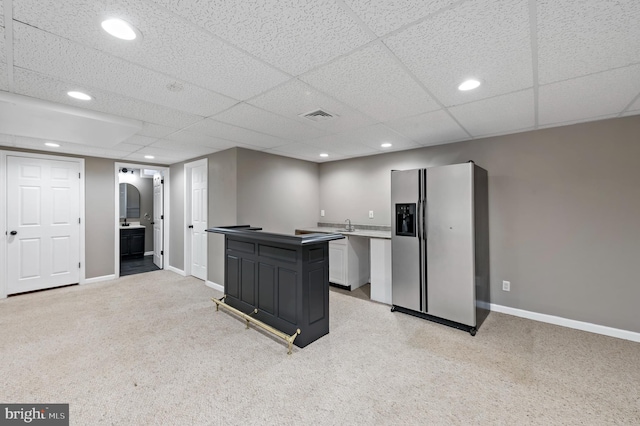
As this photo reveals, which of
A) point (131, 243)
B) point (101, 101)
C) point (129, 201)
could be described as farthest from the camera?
point (129, 201)

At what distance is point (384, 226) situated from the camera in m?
4.78

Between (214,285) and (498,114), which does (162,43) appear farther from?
(214,285)

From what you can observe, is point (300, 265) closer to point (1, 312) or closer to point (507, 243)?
point (507, 243)

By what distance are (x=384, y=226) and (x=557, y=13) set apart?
3640 mm

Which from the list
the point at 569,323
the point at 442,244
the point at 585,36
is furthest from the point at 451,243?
the point at 585,36

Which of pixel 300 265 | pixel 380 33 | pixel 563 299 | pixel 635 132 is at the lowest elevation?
pixel 563 299

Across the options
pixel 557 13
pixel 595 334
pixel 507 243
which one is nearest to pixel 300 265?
pixel 557 13

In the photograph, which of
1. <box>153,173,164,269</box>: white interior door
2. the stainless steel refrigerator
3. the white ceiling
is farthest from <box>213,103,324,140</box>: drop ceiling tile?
<box>153,173,164,269</box>: white interior door

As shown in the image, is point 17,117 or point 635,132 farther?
point 635,132

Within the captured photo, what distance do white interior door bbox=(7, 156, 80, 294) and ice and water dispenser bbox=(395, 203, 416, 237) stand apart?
17.7ft

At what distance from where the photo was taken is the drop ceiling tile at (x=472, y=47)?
1.36 meters

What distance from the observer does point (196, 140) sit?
382 centimetres

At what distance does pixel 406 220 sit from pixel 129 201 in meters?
7.36

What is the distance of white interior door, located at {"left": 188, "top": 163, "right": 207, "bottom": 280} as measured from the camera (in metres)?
4.91
